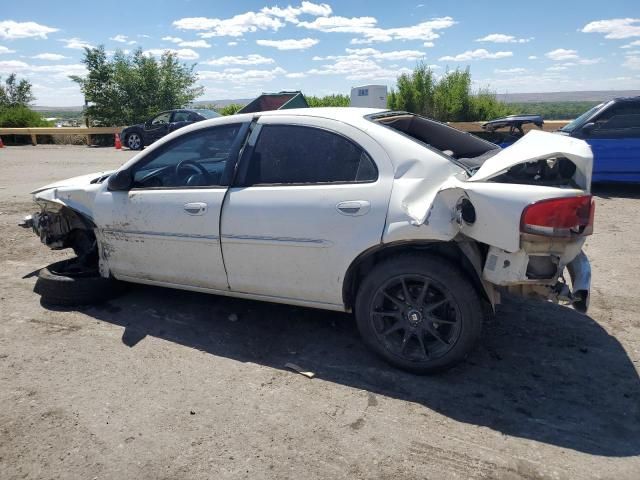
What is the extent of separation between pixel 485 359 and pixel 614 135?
703 cm

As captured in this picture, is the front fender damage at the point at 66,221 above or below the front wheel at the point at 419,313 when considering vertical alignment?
above

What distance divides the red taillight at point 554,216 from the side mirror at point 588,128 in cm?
687

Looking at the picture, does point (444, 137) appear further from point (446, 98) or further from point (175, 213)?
point (446, 98)

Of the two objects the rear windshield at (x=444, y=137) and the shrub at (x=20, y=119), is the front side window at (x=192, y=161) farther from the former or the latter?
the shrub at (x=20, y=119)

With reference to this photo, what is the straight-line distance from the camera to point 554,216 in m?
2.67

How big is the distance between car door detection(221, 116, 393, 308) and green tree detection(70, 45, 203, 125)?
88.9ft

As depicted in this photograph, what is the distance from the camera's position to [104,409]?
9.59 ft

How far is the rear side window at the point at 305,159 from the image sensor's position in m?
3.29

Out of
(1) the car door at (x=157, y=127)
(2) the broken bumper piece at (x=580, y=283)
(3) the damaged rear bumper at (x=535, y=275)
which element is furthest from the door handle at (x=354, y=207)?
(1) the car door at (x=157, y=127)

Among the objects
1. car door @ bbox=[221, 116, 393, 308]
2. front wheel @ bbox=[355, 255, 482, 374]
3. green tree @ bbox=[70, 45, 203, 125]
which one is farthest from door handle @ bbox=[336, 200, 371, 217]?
green tree @ bbox=[70, 45, 203, 125]

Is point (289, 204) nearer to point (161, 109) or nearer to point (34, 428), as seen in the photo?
point (34, 428)

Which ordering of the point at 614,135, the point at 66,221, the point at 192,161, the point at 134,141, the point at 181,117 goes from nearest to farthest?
the point at 192,161, the point at 66,221, the point at 614,135, the point at 181,117, the point at 134,141

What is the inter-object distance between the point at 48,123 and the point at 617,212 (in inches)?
1241

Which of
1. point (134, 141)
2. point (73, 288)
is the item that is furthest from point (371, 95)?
point (73, 288)
